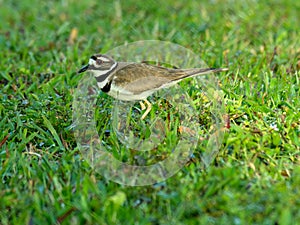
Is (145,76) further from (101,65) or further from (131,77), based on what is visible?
(101,65)

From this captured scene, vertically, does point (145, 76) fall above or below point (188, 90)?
above

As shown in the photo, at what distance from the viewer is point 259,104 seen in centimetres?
457

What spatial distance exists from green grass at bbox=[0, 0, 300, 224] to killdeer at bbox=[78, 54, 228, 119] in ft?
1.18

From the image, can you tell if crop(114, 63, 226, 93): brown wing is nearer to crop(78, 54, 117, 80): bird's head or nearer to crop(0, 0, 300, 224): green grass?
crop(78, 54, 117, 80): bird's head

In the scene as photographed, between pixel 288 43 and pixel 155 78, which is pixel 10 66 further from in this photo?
pixel 288 43

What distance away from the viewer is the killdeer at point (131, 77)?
424cm

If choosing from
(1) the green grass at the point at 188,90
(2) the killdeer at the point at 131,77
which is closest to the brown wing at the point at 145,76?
(2) the killdeer at the point at 131,77

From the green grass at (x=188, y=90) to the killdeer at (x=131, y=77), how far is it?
361 mm

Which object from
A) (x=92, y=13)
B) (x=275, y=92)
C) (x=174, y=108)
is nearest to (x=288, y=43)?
(x=275, y=92)

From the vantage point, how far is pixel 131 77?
428 centimetres

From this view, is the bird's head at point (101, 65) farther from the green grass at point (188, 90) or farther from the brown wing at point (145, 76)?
the green grass at point (188, 90)

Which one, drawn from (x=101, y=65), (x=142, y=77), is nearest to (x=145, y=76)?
(x=142, y=77)

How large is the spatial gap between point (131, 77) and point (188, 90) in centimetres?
70

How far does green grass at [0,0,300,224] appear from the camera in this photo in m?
3.58
